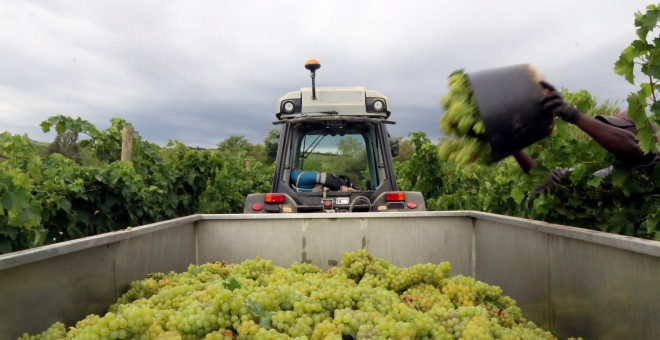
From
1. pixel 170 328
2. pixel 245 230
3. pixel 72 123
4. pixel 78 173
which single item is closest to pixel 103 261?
pixel 170 328

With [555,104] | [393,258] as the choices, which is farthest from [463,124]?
[393,258]

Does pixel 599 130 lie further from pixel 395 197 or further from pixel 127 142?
pixel 127 142

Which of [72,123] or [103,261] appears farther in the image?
[72,123]

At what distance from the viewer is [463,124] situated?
2.52 m

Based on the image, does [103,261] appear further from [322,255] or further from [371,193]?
[371,193]

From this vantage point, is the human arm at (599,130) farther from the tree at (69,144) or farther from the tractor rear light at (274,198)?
the tree at (69,144)

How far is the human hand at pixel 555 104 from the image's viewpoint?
2.32m

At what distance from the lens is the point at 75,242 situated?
2.14 metres

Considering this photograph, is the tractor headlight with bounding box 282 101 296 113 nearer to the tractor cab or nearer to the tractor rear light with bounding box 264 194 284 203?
the tractor cab

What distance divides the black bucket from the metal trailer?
0.48 metres

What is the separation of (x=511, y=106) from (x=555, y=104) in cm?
22

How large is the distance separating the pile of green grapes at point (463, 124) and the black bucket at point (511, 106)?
9 centimetres

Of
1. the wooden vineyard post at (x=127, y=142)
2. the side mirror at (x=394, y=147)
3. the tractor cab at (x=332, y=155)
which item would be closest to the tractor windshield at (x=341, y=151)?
the tractor cab at (x=332, y=155)

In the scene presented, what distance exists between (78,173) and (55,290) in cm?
379
